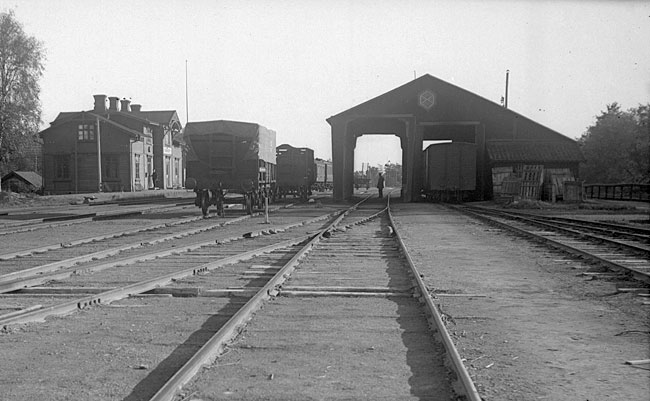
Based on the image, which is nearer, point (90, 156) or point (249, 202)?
point (249, 202)

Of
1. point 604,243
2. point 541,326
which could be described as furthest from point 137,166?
point 541,326

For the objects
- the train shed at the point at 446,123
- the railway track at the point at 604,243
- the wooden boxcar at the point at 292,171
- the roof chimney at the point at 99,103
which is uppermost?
the roof chimney at the point at 99,103

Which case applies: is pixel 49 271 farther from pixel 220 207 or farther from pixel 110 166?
pixel 110 166

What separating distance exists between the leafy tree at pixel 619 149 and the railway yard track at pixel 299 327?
50872mm

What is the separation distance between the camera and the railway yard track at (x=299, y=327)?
13.6 ft

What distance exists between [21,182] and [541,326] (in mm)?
66669

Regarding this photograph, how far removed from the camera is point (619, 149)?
61.2 m

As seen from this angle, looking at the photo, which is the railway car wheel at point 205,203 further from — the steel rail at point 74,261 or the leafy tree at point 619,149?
the leafy tree at point 619,149

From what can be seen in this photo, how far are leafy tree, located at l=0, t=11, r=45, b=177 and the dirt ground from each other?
3821 centimetres

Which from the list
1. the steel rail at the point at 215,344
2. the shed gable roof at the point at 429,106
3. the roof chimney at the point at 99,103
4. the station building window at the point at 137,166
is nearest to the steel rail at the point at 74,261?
the steel rail at the point at 215,344

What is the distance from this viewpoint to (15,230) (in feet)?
55.4

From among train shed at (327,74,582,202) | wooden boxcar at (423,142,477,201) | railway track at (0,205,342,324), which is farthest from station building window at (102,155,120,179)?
railway track at (0,205,342,324)

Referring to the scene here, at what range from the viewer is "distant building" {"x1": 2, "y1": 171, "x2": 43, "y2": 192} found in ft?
199

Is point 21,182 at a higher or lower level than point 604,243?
higher
